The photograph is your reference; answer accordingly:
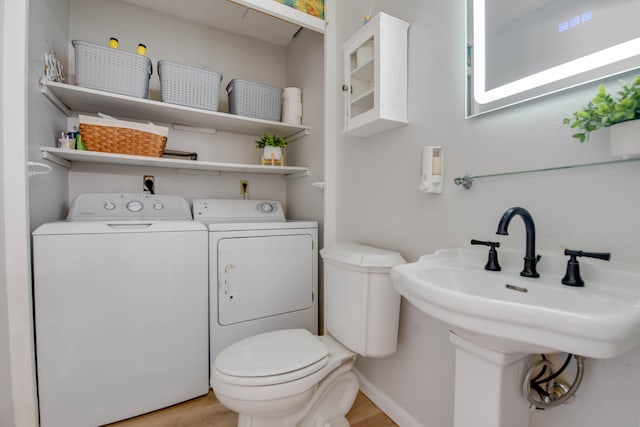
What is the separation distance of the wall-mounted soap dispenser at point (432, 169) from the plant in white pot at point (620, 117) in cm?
50

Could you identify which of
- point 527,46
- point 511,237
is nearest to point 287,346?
point 511,237

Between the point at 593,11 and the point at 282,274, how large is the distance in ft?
5.80

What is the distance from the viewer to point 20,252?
3.87 feet

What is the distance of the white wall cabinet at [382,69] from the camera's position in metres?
1.26

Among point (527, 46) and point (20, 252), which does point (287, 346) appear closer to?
point (20, 252)

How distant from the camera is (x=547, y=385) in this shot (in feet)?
2.81

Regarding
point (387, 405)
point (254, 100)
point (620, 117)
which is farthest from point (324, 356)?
point (254, 100)

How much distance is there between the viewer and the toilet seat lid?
110cm

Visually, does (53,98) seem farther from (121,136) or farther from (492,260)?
(492,260)

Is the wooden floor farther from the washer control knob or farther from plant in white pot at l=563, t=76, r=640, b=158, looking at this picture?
plant in white pot at l=563, t=76, r=640, b=158

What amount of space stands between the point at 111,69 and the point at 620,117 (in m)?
2.18

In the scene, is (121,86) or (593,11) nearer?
(593,11)

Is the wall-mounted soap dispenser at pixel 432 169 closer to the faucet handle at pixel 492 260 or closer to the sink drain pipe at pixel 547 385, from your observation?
the faucet handle at pixel 492 260

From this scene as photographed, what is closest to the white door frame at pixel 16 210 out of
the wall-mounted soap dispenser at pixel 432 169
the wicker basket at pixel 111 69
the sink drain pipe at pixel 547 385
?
the wicker basket at pixel 111 69
